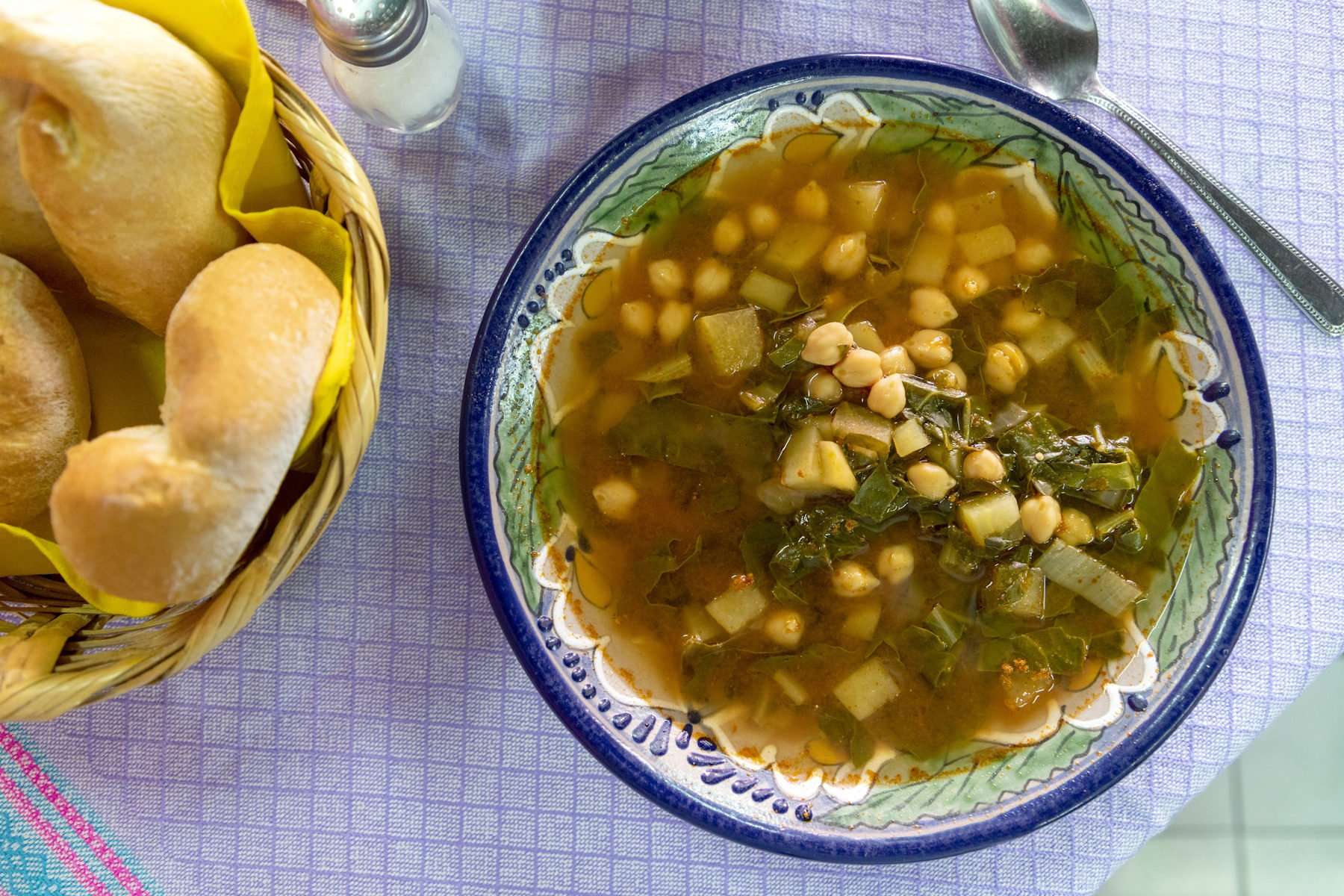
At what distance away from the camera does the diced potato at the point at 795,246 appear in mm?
1870

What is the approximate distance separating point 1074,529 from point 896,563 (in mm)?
331

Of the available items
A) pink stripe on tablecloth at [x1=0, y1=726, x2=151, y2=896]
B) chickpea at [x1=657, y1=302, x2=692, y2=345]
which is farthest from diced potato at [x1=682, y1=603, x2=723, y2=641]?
pink stripe on tablecloth at [x1=0, y1=726, x2=151, y2=896]

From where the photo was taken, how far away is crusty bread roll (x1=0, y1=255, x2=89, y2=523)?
53.5 inches

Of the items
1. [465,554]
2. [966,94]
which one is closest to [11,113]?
[465,554]

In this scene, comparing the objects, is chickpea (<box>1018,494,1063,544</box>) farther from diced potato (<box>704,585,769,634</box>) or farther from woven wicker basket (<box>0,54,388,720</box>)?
woven wicker basket (<box>0,54,388,720</box>)

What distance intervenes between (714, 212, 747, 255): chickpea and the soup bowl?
8 cm

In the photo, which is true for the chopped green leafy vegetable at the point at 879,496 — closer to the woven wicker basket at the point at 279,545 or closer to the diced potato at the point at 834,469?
the diced potato at the point at 834,469

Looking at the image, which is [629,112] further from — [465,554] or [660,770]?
[660,770]

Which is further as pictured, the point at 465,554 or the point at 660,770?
the point at 465,554

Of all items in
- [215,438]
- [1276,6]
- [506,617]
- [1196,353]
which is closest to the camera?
[215,438]

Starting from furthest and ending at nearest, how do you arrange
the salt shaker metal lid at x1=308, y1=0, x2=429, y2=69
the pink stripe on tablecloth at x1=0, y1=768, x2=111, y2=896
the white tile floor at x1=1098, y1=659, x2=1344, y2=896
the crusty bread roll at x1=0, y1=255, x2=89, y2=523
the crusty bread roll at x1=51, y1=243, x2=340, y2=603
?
the white tile floor at x1=1098, y1=659, x2=1344, y2=896, the pink stripe on tablecloth at x1=0, y1=768, x2=111, y2=896, the salt shaker metal lid at x1=308, y1=0, x2=429, y2=69, the crusty bread roll at x1=0, y1=255, x2=89, y2=523, the crusty bread roll at x1=51, y1=243, x2=340, y2=603

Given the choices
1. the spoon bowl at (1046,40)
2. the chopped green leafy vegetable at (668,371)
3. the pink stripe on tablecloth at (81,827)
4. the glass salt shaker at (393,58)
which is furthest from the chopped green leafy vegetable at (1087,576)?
the pink stripe on tablecloth at (81,827)

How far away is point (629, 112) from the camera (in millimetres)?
1879

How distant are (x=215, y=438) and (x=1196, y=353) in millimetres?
1620
